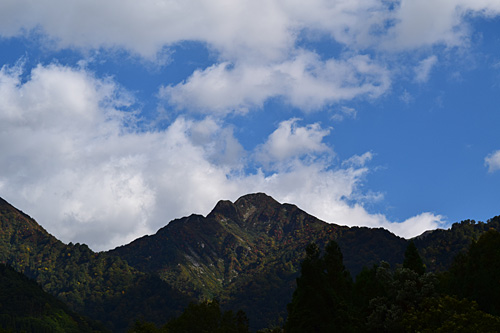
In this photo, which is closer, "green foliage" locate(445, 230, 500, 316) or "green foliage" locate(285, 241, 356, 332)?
"green foliage" locate(285, 241, 356, 332)

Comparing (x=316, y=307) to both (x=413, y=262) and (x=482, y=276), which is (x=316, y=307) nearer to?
(x=413, y=262)

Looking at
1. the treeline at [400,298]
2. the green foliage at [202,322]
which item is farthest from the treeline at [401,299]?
the green foliage at [202,322]

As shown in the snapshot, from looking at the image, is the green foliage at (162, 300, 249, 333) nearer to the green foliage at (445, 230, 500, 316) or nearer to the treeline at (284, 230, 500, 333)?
the treeline at (284, 230, 500, 333)

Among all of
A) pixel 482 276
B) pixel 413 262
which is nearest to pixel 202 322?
pixel 413 262

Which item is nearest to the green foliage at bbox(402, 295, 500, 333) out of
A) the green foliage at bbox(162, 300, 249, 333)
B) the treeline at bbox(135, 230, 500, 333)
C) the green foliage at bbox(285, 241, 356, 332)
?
the treeline at bbox(135, 230, 500, 333)

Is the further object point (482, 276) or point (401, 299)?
point (482, 276)

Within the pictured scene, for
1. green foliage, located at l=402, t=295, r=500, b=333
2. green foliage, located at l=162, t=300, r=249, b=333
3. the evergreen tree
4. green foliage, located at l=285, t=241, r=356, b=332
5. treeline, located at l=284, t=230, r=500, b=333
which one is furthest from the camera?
green foliage, located at l=162, t=300, r=249, b=333

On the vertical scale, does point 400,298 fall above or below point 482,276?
below

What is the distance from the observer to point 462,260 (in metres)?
102

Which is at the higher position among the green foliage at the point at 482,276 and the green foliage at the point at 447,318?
the green foliage at the point at 482,276

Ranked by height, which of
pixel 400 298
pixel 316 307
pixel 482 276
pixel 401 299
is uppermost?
pixel 482 276

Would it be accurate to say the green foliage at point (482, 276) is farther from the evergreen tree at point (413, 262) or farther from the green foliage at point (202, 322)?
the green foliage at point (202, 322)

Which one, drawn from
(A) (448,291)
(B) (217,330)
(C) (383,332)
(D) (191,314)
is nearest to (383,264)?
(A) (448,291)

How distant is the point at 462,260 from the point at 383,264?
19910mm
